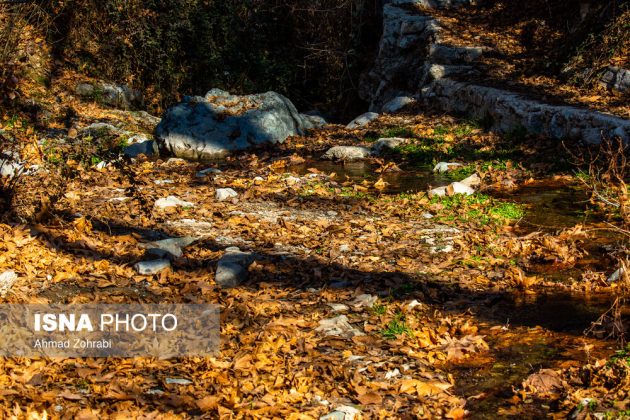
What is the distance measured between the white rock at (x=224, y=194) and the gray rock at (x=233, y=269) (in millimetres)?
2352

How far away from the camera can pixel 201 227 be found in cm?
682

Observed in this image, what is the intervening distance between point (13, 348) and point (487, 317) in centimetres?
320

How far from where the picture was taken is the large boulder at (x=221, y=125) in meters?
A: 11.7

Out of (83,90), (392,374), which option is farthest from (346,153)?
(83,90)

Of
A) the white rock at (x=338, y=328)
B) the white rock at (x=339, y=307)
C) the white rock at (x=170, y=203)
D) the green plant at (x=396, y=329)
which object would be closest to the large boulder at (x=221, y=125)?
the white rock at (x=170, y=203)

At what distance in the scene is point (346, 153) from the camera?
10930mm

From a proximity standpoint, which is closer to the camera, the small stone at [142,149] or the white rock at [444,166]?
the white rock at [444,166]

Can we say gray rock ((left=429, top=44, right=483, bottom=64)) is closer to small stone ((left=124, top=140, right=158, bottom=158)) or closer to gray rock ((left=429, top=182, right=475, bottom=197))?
small stone ((left=124, top=140, right=158, bottom=158))

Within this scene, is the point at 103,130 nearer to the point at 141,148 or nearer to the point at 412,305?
the point at 141,148

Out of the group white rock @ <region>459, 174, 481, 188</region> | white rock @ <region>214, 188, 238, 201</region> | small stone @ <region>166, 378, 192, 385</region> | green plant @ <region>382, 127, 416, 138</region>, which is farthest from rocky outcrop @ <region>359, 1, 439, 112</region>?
small stone @ <region>166, 378, 192, 385</region>

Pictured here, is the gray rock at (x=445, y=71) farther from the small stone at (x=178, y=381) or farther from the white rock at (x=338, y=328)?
the small stone at (x=178, y=381)

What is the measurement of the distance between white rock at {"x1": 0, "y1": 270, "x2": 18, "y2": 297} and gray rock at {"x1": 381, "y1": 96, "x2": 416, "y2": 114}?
10493 millimetres

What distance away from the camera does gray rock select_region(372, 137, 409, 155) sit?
11.2 meters

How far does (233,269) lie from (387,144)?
644cm
